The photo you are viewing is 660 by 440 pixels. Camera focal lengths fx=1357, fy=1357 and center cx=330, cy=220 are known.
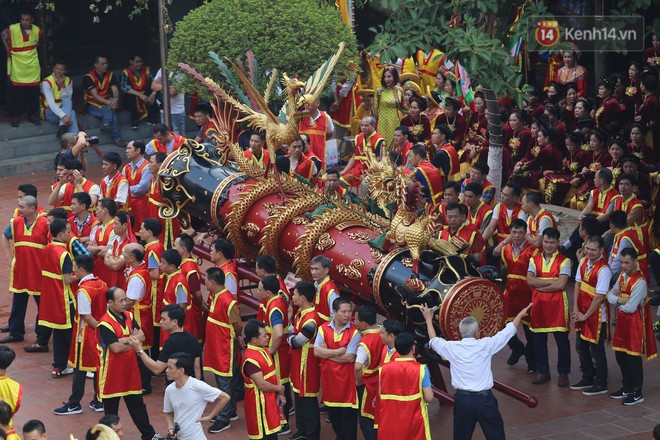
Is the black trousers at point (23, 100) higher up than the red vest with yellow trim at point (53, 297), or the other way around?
the black trousers at point (23, 100)

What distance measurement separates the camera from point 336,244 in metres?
12.4

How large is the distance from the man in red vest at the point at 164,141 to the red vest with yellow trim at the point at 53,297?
2754 mm

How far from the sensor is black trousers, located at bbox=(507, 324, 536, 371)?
13109 millimetres

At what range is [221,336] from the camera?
12070 mm

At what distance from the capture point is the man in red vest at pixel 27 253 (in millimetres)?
13945

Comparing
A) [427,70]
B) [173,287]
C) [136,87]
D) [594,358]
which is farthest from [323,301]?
[136,87]

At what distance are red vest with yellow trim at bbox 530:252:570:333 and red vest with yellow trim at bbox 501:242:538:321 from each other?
9.9 inches

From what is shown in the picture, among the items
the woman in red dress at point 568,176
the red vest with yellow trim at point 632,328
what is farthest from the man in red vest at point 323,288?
the woman in red dress at point 568,176

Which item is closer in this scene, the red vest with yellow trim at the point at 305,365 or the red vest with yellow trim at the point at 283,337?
the red vest with yellow trim at the point at 305,365

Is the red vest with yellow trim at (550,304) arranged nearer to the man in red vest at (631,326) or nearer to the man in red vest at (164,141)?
the man in red vest at (631,326)

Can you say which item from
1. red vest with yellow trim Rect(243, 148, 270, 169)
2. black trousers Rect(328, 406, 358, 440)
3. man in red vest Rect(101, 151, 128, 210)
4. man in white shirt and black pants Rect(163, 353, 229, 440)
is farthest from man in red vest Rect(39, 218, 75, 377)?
man in white shirt and black pants Rect(163, 353, 229, 440)

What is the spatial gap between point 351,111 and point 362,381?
9593 millimetres

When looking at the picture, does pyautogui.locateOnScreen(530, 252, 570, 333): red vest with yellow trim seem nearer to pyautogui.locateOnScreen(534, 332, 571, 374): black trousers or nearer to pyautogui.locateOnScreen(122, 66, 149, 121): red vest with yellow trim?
pyautogui.locateOnScreen(534, 332, 571, 374): black trousers

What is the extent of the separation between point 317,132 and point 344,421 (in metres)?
6.45
